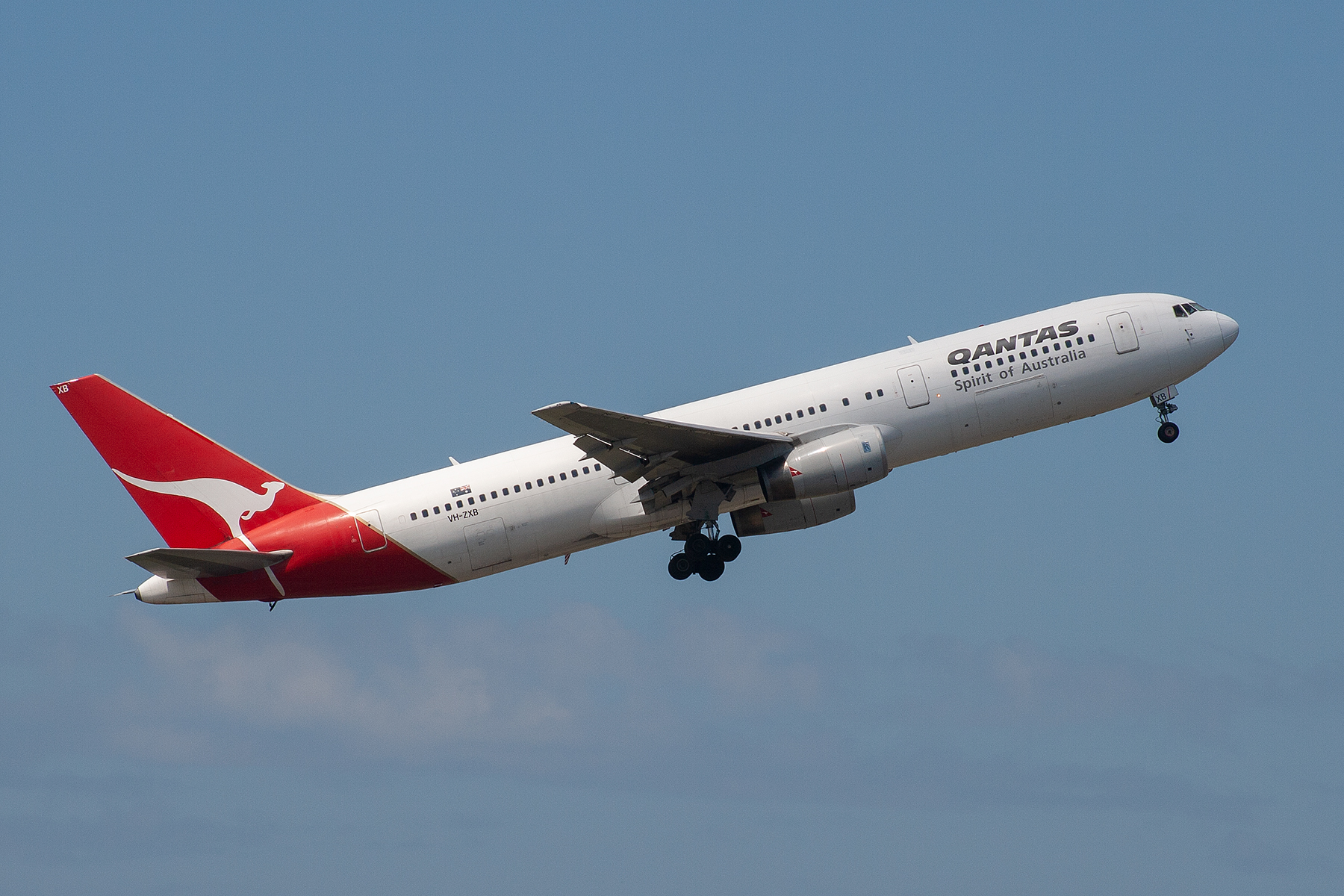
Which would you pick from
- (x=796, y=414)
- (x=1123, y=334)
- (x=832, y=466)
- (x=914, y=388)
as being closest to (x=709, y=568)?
(x=796, y=414)

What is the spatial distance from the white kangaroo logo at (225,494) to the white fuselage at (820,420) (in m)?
2.68

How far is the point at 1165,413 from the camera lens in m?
45.4

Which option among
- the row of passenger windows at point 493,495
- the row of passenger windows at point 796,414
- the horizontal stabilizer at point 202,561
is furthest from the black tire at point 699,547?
the horizontal stabilizer at point 202,561

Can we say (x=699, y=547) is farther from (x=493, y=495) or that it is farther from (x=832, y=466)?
(x=493, y=495)

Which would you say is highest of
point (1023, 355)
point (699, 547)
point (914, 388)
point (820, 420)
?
point (1023, 355)

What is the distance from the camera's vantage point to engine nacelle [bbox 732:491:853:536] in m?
44.5

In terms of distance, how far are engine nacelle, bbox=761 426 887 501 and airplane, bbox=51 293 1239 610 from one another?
5 cm

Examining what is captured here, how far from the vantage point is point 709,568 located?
44156 mm

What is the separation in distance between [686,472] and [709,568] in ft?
12.2

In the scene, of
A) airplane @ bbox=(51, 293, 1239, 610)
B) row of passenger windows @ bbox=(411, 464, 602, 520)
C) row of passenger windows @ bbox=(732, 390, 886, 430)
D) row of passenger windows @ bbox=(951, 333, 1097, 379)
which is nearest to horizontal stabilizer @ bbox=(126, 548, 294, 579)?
airplane @ bbox=(51, 293, 1239, 610)

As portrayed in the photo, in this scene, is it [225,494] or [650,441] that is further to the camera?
[225,494]

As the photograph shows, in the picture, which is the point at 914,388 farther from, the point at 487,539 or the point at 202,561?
the point at 202,561

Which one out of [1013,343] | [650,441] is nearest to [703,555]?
[650,441]

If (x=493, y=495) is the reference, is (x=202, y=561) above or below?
below
